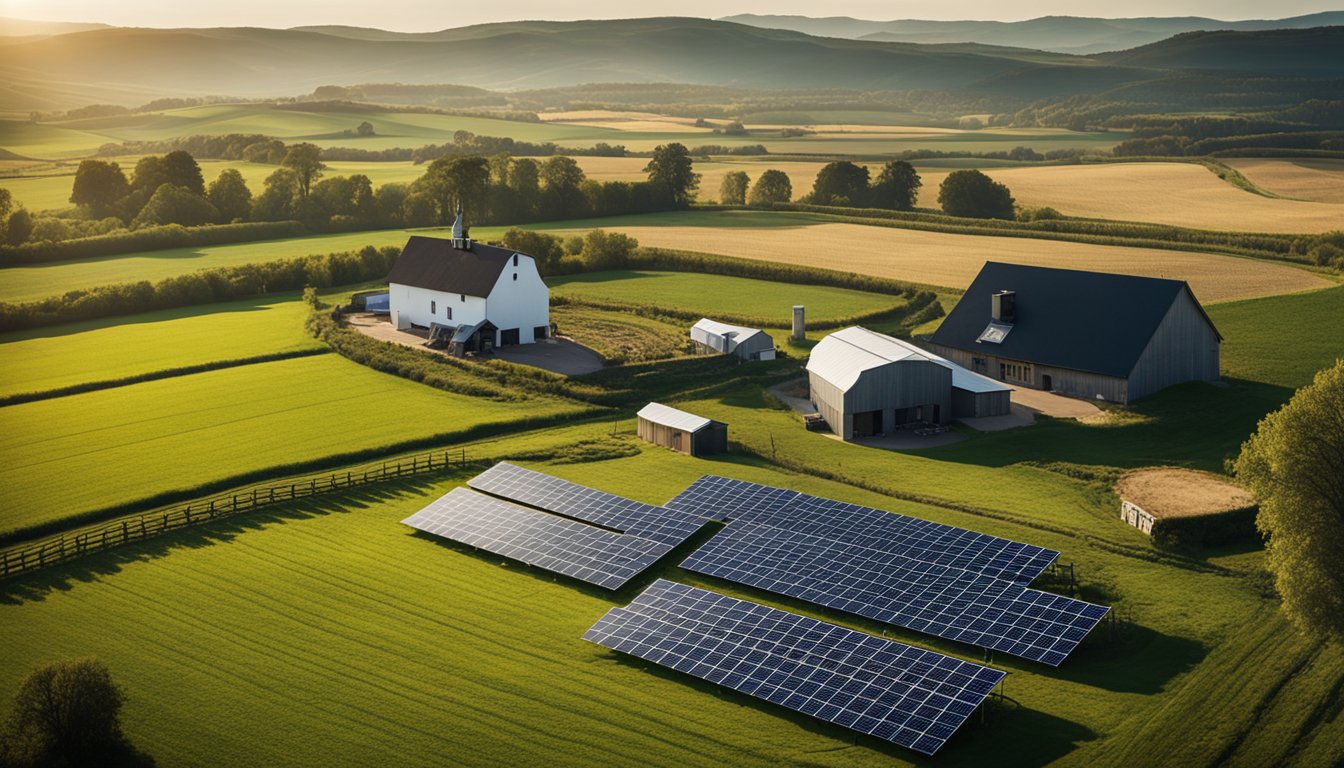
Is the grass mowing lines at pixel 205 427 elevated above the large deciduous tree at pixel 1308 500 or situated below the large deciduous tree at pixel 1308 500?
below

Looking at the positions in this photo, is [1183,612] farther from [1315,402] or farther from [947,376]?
[947,376]

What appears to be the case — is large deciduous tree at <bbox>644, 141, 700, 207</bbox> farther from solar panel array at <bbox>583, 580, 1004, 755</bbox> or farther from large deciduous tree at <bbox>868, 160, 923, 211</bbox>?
solar panel array at <bbox>583, 580, 1004, 755</bbox>

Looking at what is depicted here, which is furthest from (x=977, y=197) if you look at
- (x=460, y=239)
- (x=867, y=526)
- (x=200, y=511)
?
(x=200, y=511)

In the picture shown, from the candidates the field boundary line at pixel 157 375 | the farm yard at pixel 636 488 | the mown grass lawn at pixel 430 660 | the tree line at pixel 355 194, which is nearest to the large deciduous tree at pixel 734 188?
the tree line at pixel 355 194

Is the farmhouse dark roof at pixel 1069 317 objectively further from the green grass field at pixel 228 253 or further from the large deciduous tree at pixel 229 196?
the large deciduous tree at pixel 229 196

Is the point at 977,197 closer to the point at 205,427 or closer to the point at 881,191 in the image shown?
the point at 881,191

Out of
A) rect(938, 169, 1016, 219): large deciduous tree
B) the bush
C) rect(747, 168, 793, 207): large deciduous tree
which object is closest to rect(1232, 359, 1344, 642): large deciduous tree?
the bush
